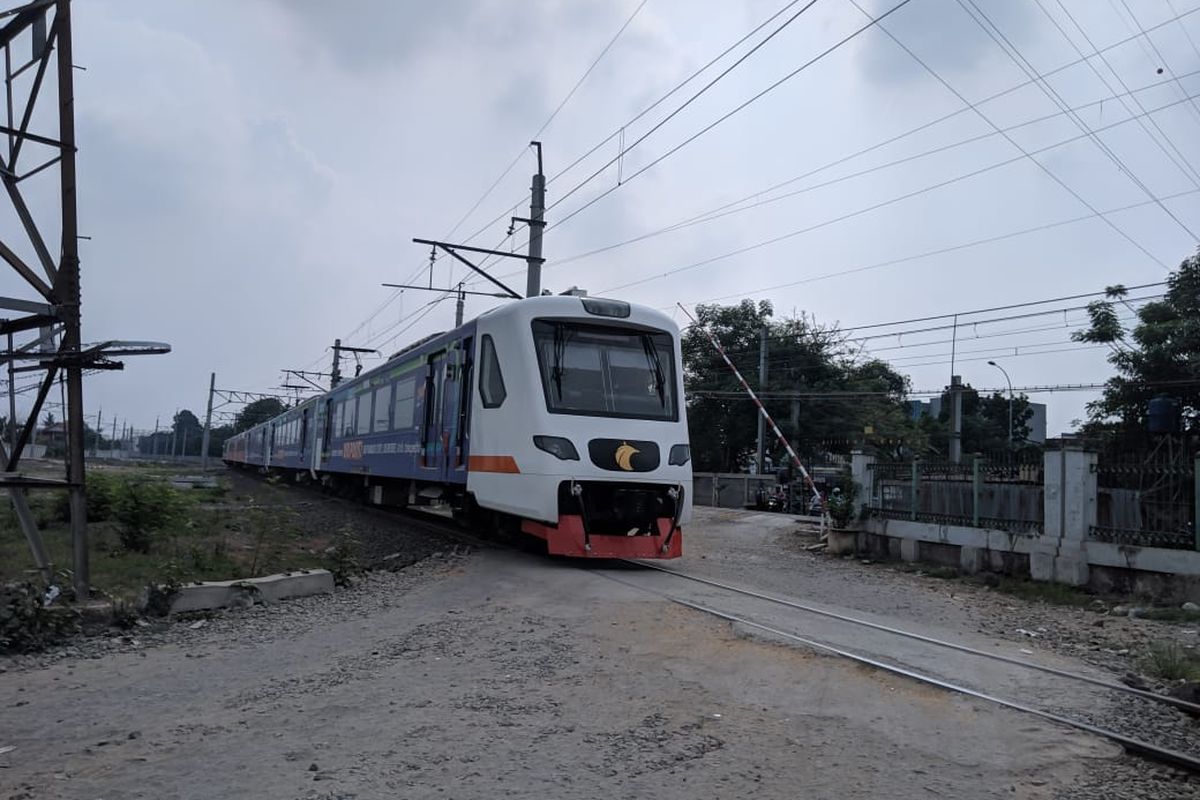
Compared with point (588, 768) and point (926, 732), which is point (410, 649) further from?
point (926, 732)

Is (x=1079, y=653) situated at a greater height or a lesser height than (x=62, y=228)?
lesser

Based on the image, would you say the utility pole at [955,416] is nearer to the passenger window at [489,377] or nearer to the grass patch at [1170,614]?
the grass patch at [1170,614]

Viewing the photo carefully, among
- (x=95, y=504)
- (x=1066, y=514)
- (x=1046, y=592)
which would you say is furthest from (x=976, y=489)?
(x=95, y=504)

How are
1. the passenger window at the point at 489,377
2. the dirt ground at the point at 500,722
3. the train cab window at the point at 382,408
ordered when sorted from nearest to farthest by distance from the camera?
the dirt ground at the point at 500,722 → the passenger window at the point at 489,377 → the train cab window at the point at 382,408

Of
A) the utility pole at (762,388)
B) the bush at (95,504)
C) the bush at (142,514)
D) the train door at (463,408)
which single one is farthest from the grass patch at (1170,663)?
the utility pole at (762,388)

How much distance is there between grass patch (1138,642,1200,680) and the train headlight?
18.5ft

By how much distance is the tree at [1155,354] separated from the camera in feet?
60.8

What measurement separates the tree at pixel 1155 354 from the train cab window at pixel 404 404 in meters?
15.4

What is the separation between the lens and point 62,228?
25.8 feet

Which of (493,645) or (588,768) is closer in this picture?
(588,768)

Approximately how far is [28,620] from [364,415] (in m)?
12.8

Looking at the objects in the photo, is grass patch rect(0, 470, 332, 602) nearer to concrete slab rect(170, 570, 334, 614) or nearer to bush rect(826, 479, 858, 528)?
concrete slab rect(170, 570, 334, 614)

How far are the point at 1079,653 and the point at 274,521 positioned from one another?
1314 cm

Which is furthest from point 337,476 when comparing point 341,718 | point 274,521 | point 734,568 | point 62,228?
point 341,718
